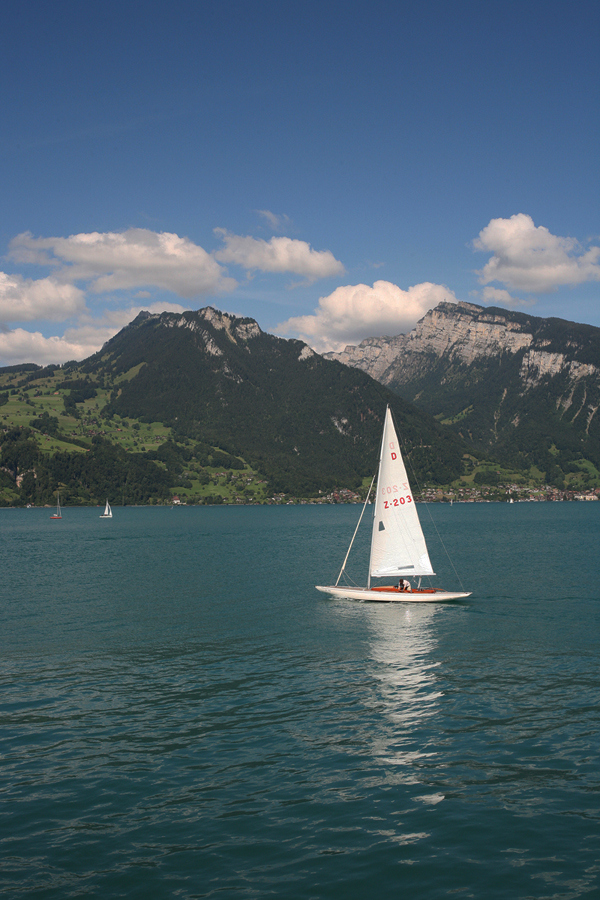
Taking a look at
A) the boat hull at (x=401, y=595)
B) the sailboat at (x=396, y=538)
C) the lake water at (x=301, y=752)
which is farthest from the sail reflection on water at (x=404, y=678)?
the sailboat at (x=396, y=538)

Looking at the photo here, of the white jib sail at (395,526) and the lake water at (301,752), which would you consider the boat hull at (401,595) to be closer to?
the lake water at (301,752)

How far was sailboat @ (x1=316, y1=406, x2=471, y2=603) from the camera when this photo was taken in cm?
4975

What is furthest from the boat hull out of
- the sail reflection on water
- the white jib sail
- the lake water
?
the white jib sail

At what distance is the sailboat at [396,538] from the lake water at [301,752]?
5.58 feet

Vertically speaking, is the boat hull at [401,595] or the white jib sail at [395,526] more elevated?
the white jib sail at [395,526]

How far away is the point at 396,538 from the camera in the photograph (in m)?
50.6

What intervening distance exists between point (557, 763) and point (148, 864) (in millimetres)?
13657

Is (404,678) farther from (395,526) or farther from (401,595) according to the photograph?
(395,526)

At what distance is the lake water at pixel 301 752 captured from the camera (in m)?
15.0

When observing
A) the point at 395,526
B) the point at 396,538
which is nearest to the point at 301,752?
the point at 395,526

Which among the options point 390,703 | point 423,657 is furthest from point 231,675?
point 423,657

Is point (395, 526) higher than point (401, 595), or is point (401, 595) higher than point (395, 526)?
point (395, 526)

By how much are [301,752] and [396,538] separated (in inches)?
1182

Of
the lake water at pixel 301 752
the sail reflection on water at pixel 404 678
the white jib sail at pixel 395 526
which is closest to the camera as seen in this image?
the lake water at pixel 301 752
